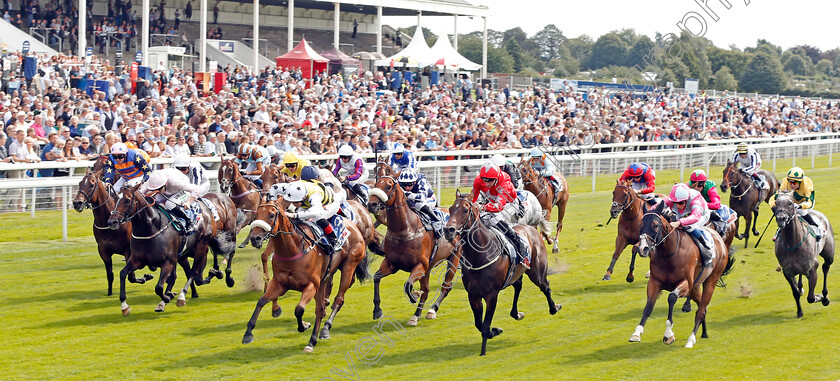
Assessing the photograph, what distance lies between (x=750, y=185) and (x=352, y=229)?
6877 mm

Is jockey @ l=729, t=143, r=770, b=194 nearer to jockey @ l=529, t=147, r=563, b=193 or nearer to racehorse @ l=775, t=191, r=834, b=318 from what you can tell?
jockey @ l=529, t=147, r=563, b=193

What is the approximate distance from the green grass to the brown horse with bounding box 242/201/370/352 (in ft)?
0.72

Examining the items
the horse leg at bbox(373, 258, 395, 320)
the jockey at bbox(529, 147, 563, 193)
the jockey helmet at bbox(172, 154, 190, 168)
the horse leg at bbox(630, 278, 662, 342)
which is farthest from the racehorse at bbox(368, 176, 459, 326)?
the jockey at bbox(529, 147, 563, 193)

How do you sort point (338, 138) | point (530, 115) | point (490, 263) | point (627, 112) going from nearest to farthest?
point (490, 263) < point (338, 138) < point (530, 115) < point (627, 112)

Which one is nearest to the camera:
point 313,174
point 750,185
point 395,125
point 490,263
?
point 490,263

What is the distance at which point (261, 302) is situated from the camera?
7.36 m

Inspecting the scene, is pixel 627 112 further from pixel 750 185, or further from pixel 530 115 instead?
pixel 750 185

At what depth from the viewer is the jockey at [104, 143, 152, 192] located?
9.21m

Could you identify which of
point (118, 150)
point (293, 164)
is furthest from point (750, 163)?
point (118, 150)

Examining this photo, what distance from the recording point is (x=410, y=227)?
8672mm

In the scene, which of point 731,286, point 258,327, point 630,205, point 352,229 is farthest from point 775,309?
point 258,327

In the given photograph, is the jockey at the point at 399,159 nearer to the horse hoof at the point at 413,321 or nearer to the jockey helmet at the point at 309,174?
the jockey helmet at the point at 309,174

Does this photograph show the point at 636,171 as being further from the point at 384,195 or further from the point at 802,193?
the point at 384,195

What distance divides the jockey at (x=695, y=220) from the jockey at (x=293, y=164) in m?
3.80
